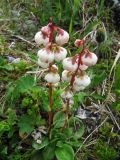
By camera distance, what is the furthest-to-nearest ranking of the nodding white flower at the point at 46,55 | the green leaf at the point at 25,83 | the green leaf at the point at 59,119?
the green leaf at the point at 59,119, the green leaf at the point at 25,83, the nodding white flower at the point at 46,55

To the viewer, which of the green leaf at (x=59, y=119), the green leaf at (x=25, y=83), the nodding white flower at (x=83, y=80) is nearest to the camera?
the nodding white flower at (x=83, y=80)

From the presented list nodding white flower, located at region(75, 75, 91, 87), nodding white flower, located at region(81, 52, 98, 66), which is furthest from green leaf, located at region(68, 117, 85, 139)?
nodding white flower, located at region(81, 52, 98, 66)

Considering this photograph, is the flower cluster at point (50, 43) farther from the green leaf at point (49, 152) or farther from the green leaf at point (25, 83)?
the green leaf at point (49, 152)

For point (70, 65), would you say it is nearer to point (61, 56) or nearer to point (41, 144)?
point (61, 56)

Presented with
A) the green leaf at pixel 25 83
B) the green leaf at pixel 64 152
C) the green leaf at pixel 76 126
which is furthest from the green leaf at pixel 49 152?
the green leaf at pixel 25 83

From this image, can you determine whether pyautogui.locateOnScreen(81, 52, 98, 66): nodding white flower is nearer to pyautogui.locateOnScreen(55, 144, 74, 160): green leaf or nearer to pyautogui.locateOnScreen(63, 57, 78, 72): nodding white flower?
pyautogui.locateOnScreen(63, 57, 78, 72): nodding white flower

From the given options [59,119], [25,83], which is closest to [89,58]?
[25,83]

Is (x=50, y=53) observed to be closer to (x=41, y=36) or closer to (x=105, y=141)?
(x=41, y=36)
